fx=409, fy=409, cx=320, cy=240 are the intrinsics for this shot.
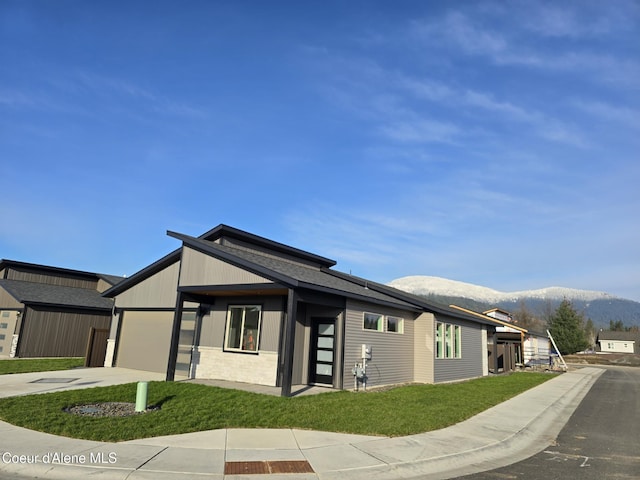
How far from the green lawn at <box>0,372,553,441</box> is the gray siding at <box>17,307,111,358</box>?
15851 mm

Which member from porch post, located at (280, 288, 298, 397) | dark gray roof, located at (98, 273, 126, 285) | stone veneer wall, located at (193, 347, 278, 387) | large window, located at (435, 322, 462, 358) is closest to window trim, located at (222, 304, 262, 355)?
stone veneer wall, located at (193, 347, 278, 387)

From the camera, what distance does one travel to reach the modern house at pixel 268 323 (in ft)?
45.2

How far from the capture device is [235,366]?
1480 cm

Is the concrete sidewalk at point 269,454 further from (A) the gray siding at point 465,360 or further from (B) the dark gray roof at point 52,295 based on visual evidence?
(B) the dark gray roof at point 52,295

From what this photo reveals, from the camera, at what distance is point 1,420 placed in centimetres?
818

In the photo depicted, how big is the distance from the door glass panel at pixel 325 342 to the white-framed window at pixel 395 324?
10.3 feet

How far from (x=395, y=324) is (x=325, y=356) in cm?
397

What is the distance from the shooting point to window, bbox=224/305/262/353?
14797 mm

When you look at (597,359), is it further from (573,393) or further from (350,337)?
(350,337)

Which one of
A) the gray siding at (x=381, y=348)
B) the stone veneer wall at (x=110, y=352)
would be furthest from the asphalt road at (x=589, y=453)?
the stone veneer wall at (x=110, y=352)

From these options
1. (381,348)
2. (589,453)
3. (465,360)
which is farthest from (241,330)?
(465,360)

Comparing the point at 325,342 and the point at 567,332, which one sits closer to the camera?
the point at 325,342

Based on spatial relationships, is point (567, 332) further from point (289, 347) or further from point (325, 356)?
point (289, 347)

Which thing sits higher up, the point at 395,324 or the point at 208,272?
the point at 208,272
